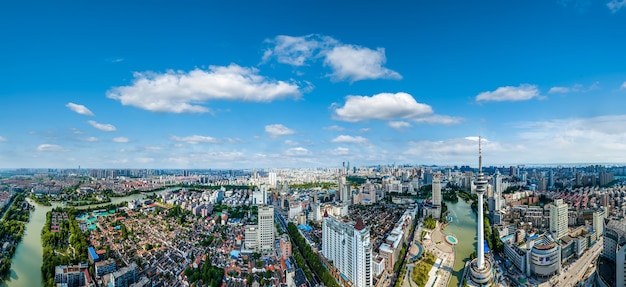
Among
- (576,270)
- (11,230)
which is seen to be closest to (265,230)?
(576,270)

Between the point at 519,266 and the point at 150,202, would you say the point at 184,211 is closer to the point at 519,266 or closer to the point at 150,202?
the point at 150,202

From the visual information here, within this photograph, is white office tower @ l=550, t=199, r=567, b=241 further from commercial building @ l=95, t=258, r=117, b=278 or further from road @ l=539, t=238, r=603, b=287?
commercial building @ l=95, t=258, r=117, b=278

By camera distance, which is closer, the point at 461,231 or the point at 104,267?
the point at 104,267

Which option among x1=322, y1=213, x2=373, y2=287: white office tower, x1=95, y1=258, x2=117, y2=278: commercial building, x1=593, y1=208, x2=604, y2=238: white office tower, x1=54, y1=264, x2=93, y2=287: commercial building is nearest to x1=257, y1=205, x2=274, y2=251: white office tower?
x1=322, y1=213, x2=373, y2=287: white office tower

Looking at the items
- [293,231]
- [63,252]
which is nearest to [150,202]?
[63,252]

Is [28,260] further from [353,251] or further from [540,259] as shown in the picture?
[540,259]

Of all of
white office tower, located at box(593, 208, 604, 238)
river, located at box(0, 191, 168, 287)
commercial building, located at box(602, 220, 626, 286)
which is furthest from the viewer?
white office tower, located at box(593, 208, 604, 238)
